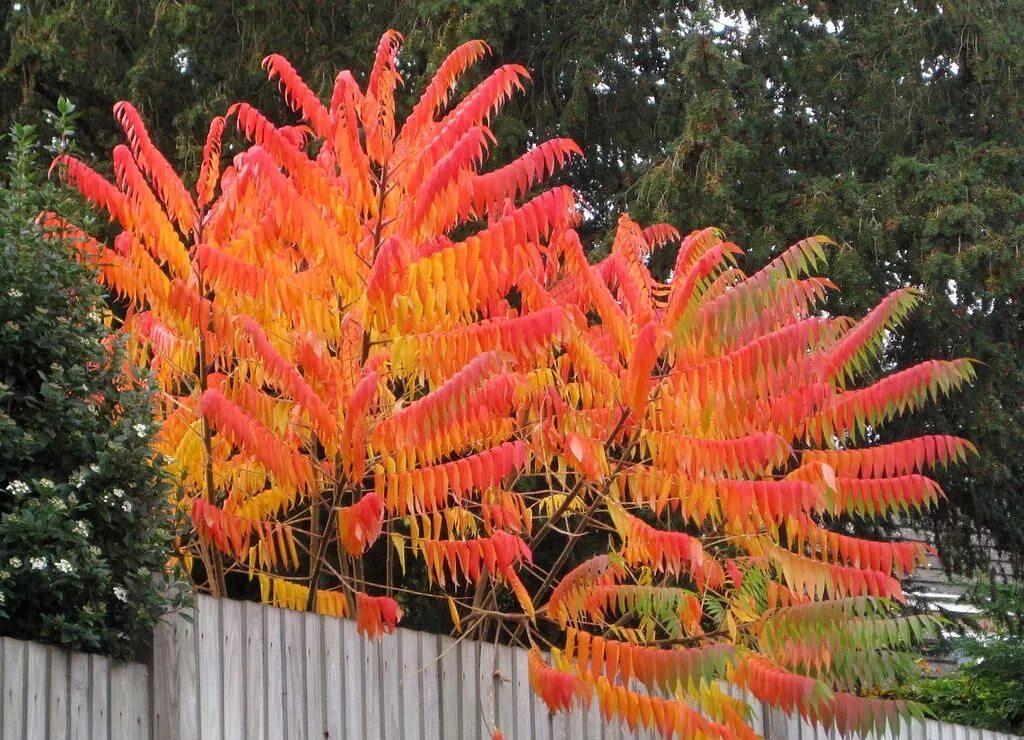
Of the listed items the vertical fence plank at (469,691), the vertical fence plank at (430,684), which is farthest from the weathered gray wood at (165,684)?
the vertical fence plank at (469,691)

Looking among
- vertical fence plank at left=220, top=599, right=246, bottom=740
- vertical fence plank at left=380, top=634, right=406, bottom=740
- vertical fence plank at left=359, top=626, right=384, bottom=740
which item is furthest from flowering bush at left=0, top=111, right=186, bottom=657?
vertical fence plank at left=380, top=634, right=406, bottom=740

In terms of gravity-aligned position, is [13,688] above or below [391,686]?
above

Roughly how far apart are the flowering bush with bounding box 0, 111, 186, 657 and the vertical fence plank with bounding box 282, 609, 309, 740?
734 millimetres

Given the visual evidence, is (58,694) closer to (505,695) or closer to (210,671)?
(210,671)

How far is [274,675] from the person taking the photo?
18.3 feet

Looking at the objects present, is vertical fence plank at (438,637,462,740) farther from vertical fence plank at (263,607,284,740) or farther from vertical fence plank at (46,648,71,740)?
vertical fence plank at (46,648,71,740)

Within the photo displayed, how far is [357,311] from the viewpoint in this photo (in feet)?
20.2

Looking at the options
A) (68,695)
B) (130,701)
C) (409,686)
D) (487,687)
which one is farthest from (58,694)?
(487,687)

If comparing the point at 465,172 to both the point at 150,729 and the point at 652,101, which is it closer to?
the point at 150,729

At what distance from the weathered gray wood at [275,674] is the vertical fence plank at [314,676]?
0.13 metres

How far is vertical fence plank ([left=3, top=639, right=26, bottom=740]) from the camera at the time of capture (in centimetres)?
436

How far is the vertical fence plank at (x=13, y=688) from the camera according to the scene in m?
4.36

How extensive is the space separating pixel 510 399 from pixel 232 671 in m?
1.57

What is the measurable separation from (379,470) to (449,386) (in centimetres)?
66
